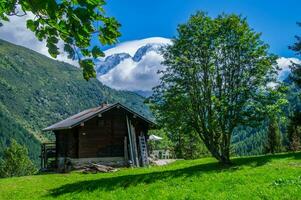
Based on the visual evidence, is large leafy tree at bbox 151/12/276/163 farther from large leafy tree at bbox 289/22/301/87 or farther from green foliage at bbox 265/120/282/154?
green foliage at bbox 265/120/282/154

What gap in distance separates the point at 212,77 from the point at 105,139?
786 inches

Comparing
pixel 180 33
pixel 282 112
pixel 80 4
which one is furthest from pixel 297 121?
pixel 80 4

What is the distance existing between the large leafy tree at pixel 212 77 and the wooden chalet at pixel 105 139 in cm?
1661

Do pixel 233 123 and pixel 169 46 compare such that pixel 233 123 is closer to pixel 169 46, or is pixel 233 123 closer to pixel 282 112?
pixel 282 112

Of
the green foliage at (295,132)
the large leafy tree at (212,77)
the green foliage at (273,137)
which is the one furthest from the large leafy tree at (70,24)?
the green foliage at (273,137)

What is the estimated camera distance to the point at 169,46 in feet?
119

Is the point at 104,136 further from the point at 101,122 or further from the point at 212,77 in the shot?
the point at 212,77

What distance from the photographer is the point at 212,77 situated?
3603 centimetres

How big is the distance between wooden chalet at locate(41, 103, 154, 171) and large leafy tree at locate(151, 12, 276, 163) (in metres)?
16.6

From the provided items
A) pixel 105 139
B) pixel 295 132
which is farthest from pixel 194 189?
pixel 295 132

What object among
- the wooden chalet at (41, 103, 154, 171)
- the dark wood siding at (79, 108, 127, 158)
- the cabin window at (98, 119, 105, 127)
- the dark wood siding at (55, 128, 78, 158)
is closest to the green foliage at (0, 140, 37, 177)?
the dark wood siding at (55, 128, 78, 158)

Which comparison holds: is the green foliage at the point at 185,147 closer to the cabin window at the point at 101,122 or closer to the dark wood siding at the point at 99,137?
the dark wood siding at the point at 99,137

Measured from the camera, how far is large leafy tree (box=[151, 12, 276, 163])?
34.4 m

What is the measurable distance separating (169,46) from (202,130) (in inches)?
297
